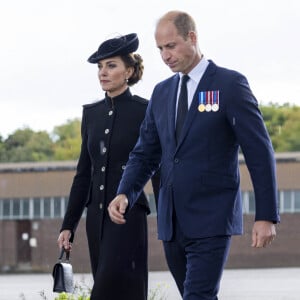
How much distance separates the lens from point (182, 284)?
6.29 metres

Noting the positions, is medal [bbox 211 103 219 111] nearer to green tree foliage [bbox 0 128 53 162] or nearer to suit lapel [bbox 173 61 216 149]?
suit lapel [bbox 173 61 216 149]

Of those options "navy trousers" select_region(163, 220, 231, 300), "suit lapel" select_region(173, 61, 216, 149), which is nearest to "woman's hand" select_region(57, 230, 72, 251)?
"navy trousers" select_region(163, 220, 231, 300)

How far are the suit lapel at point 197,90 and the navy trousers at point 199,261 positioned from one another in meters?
0.44

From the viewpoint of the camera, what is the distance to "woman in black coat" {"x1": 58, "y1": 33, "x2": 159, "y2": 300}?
762cm

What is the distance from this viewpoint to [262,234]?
5.91 meters

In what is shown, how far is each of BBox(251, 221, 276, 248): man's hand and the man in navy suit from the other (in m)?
0.07

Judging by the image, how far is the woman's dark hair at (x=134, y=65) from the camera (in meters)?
7.80

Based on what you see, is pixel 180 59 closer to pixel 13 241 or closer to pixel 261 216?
pixel 261 216

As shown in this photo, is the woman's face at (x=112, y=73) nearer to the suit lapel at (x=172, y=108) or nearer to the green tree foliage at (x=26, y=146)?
the suit lapel at (x=172, y=108)

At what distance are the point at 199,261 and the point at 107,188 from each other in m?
1.82

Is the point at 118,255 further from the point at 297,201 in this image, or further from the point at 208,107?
the point at 297,201

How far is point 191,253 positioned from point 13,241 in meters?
70.4

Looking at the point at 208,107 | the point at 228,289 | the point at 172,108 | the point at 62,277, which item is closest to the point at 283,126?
the point at 228,289

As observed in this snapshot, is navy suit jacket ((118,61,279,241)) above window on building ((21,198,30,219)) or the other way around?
above
